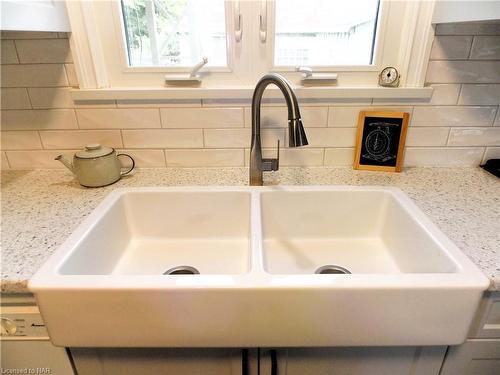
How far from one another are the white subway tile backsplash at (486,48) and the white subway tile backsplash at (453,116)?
0.52 feet

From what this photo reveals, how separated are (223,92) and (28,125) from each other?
27.5 inches

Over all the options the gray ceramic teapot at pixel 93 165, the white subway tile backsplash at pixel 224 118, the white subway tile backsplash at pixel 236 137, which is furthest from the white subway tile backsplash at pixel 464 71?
the gray ceramic teapot at pixel 93 165

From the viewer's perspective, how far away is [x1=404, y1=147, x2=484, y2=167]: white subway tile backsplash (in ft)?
3.70

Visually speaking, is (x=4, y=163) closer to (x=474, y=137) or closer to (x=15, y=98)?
(x=15, y=98)

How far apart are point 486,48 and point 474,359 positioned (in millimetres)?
905

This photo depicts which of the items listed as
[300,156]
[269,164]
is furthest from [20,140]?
[300,156]

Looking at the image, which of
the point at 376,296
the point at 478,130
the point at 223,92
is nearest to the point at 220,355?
the point at 376,296

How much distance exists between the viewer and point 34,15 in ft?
2.63

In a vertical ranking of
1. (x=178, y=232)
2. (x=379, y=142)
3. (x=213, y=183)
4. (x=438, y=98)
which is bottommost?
(x=178, y=232)

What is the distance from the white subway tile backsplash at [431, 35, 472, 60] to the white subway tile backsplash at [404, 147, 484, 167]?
306 millimetres

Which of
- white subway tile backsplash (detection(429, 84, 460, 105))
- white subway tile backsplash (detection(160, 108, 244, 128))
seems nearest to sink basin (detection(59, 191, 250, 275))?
white subway tile backsplash (detection(160, 108, 244, 128))

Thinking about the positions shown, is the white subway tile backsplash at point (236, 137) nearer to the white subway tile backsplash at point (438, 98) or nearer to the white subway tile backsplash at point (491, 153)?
the white subway tile backsplash at point (438, 98)

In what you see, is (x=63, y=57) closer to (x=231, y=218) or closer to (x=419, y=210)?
(x=231, y=218)

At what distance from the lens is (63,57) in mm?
1015
